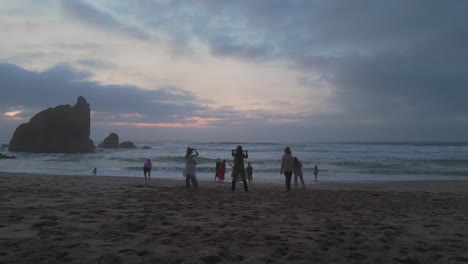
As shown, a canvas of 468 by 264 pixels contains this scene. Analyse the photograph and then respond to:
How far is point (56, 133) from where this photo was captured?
2650 inches

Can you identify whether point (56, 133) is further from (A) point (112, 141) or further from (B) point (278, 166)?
(B) point (278, 166)

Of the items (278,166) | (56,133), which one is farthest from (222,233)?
(56,133)

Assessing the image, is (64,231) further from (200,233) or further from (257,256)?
(257,256)

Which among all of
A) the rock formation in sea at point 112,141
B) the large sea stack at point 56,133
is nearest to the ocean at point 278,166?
the large sea stack at point 56,133

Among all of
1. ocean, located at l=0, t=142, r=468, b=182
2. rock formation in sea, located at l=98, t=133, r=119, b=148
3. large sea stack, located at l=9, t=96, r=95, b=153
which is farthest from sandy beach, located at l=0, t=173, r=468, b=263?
rock formation in sea, located at l=98, t=133, r=119, b=148

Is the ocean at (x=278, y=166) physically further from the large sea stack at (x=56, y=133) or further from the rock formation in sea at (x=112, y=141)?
the rock formation in sea at (x=112, y=141)

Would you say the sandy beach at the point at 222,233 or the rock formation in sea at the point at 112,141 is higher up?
the rock formation in sea at the point at 112,141

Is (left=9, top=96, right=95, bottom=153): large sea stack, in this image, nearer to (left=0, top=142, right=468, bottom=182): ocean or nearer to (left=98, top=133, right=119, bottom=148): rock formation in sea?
(left=98, top=133, right=119, bottom=148): rock formation in sea

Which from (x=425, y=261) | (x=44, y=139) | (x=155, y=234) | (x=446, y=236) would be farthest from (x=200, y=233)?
(x=44, y=139)

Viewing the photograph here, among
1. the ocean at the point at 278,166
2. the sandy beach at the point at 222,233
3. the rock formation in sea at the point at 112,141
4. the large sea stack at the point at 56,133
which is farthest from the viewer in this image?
the rock formation in sea at the point at 112,141

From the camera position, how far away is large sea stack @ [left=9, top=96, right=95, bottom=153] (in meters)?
66.0

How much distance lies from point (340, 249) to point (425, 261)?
36.0 inches

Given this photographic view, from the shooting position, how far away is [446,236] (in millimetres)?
4887

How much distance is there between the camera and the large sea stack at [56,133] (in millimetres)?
66000
